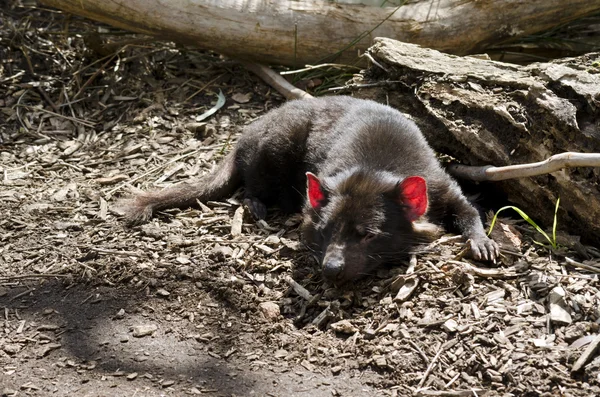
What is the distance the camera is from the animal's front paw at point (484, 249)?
13.4 feet

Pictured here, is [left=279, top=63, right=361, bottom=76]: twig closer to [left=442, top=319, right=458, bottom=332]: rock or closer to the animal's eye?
the animal's eye

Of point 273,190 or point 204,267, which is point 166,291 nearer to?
point 204,267

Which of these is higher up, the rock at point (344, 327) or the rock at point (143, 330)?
the rock at point (344, 327)

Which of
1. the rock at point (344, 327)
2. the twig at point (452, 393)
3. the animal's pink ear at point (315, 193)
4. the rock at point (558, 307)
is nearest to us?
the twig at point (452, 393)

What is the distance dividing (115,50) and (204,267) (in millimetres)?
3251

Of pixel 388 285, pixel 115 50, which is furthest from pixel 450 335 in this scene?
pixel 115 50

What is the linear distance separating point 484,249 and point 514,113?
94cm

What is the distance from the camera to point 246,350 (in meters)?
3.67

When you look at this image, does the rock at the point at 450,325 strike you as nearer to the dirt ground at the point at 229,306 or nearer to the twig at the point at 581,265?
the dirt ground at the point at 229,306

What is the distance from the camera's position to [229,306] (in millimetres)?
4004

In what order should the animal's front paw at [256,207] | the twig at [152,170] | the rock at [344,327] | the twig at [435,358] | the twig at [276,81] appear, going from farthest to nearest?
the twig at [276,81] < the twig at [152,170] < the animal's front paw at [256,207] < the rock at [344,327] < the twig at [435,358]

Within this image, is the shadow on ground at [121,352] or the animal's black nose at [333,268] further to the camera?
the animal's black nose at [333,268]

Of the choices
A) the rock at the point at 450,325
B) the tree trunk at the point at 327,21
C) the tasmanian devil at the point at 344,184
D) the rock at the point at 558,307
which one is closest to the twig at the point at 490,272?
the tasmanian devil at the point at 344,184

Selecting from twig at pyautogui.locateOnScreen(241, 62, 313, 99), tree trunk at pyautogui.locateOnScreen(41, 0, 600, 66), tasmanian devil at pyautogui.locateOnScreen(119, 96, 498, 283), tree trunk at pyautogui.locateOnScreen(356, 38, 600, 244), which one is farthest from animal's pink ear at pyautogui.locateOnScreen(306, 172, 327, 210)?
tree trunk at pyautogui.locateOnScreen(41, 0, 600, 66)
